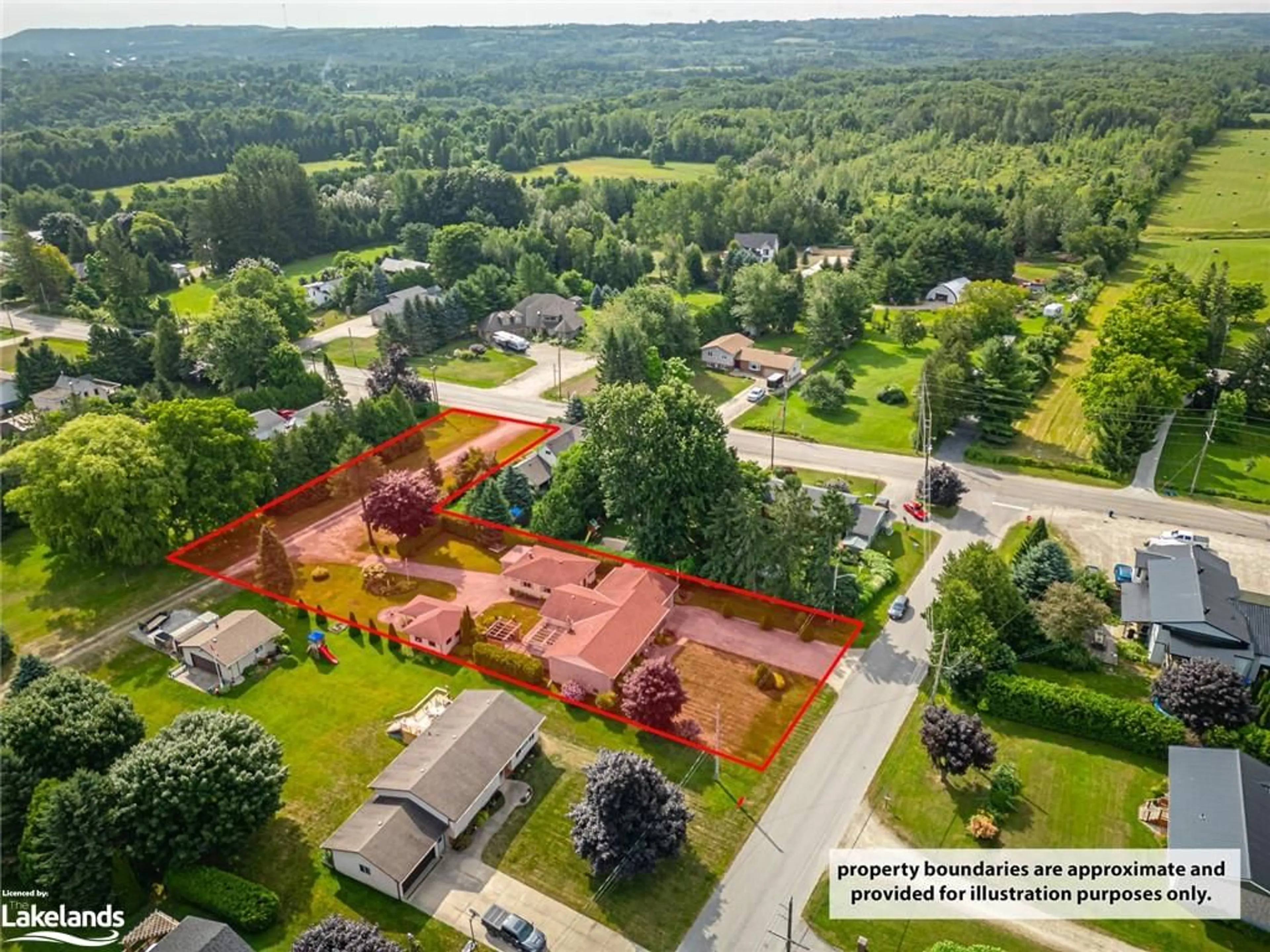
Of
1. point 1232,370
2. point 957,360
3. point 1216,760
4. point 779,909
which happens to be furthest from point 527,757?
point 1232,370

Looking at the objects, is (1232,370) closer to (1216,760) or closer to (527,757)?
(1216,760)

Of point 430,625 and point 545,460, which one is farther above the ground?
point 430,625

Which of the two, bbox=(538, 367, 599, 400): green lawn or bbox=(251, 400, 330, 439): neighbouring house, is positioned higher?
bbox=(251, 400, 330, 439): neighbouring house

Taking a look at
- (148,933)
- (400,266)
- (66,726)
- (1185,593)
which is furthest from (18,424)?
(1185,593)

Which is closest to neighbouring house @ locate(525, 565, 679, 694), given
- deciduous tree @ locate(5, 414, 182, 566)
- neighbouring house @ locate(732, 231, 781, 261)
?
deciduous tree @ locate(5, 414, 182, 566)

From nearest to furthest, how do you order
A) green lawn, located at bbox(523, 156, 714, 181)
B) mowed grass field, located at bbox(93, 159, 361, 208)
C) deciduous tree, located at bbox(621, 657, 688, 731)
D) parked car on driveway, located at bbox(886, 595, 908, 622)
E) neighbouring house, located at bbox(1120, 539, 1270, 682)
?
deciduous tree, located at bbox(621, 657, 688, 731) → neighbouring house, located at bbox(1120, 539, 1270, 682) → parked car on driveway, located at bbox(886, 595, 908, 622) → mowed grass field, located at bbox(93, 159, 361, 208) → green lawn, located at bbox(523, 156, 714, 181)

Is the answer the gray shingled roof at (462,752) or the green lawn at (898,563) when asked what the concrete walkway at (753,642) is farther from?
the gray shingled roof at (462,752)

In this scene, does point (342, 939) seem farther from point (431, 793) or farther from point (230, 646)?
point (230, 646)

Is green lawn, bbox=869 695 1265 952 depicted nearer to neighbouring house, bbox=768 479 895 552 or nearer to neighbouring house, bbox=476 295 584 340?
neighbouring house, bbox=768 479 895 552
